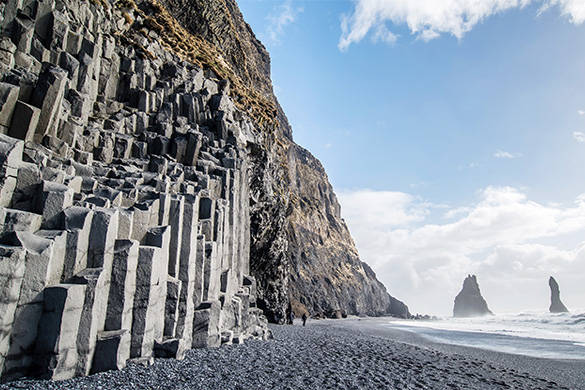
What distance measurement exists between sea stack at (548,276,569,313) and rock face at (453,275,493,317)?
140 feet

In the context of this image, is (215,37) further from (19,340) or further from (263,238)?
(19,340)

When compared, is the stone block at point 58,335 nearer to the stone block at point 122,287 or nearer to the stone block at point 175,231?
the stone block at point 122,287

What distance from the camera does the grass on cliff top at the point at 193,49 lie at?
100ft

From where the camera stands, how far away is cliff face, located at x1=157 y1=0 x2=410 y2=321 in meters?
38.3

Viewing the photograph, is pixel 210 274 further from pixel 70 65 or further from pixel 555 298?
pixel 555 298

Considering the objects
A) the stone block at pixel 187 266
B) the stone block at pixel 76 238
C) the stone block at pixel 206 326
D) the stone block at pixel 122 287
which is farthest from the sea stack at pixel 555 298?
the stone block at pixel 76 238

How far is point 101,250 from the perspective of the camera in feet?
32.1

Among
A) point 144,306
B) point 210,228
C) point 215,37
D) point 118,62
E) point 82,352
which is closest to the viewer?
point 82,352

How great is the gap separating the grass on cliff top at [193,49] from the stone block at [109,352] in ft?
86.6

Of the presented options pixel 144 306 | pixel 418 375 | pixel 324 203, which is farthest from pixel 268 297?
pixel 324 203

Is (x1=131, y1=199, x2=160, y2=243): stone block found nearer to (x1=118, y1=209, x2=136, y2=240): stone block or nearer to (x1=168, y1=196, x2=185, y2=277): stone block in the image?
(x1=118, y1=209, x2=136, y2=240): stone block

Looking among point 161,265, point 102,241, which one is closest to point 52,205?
point 102,241

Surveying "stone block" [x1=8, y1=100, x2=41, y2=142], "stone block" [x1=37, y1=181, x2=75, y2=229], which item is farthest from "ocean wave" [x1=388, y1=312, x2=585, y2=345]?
"stone block" [x1=8, y1=100, x2=41, y2=142]

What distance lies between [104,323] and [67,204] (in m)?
3.50
